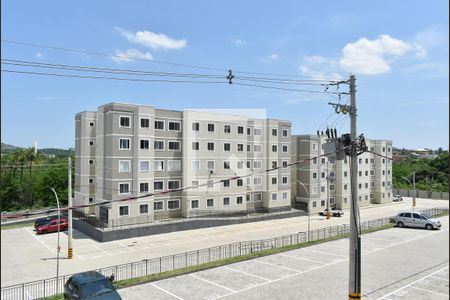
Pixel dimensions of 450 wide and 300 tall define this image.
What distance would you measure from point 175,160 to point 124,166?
6649 millimetres

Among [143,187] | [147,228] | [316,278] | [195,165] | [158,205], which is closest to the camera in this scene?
[316,278]

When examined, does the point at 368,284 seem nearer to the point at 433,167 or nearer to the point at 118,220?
the point at 118,220

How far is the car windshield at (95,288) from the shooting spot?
48.1 feet

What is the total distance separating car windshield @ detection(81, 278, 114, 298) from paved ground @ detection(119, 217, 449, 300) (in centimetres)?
200

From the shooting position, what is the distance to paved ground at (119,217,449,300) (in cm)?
1752

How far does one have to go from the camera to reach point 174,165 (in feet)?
139

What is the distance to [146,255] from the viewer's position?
28.9 meters

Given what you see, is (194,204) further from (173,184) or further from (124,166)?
(124,166)

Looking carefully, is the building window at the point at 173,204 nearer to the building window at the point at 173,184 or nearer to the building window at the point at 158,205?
the building window at the point at 158,205

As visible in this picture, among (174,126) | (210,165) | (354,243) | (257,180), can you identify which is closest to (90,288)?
(354,243)

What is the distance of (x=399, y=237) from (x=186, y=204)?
22193mm

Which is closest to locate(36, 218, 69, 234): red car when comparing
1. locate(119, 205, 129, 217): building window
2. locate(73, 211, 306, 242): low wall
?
locate(73, 211, 306, 242): low wall

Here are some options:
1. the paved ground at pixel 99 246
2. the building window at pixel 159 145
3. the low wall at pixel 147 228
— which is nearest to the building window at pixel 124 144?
the building window at pixel 159 145

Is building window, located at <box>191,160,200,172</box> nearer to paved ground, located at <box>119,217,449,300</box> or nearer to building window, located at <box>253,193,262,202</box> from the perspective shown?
building window, located at <box>253,193,262,202</box>
